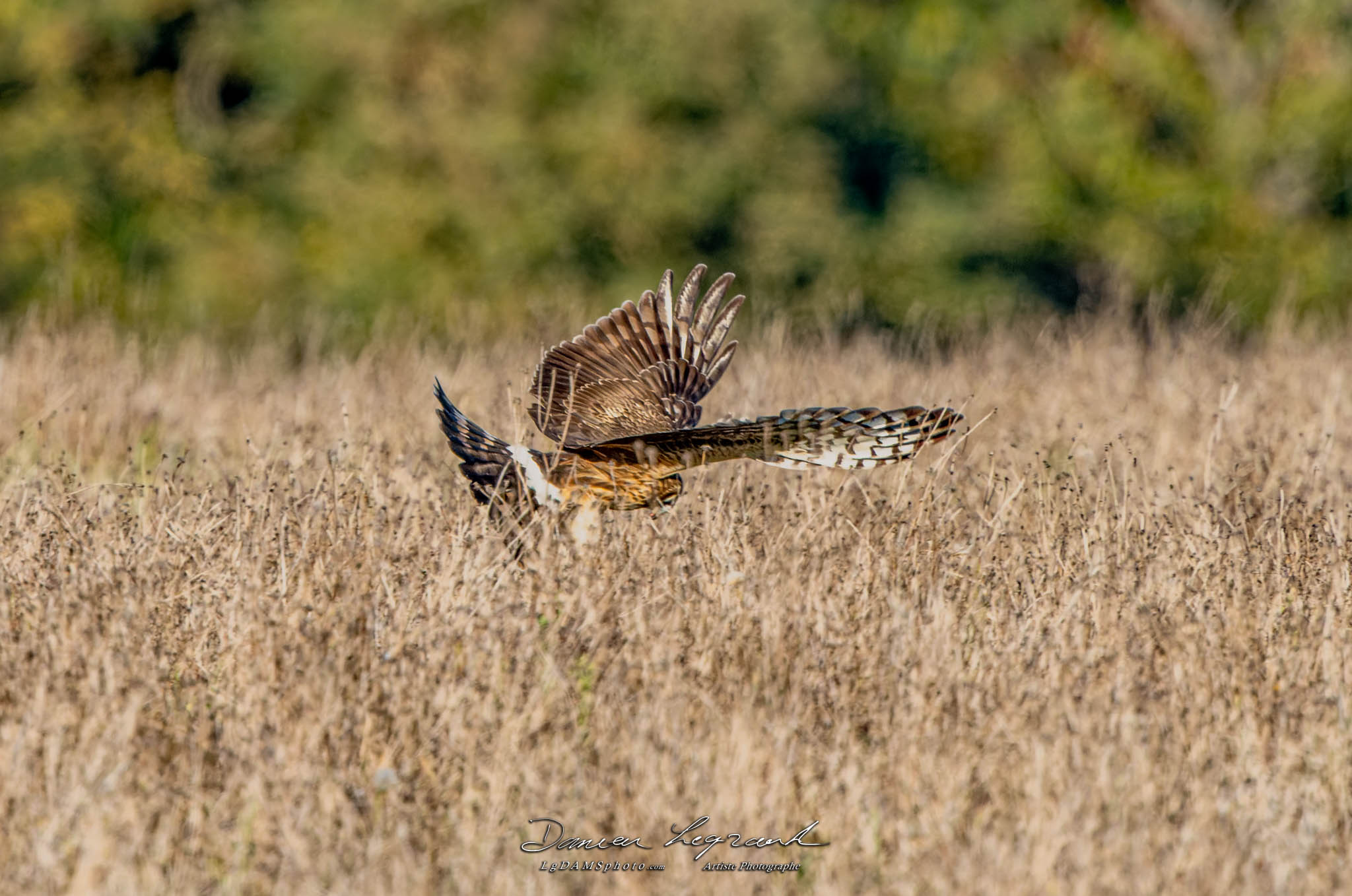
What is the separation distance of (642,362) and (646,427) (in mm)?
468

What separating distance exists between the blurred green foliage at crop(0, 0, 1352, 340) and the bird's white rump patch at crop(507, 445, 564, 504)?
944 centimetres

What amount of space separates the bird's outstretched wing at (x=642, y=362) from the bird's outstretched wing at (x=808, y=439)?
716 mm

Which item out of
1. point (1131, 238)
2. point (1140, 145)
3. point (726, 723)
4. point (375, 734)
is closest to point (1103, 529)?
point (726, 723)

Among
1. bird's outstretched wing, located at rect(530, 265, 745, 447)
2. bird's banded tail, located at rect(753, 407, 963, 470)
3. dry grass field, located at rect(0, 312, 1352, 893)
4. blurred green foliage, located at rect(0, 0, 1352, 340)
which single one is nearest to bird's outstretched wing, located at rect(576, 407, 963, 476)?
bird's banded tail, located at rect(753, 407, 963, 470)

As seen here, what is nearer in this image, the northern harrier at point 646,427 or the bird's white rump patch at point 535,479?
the northern harrier at point 646,427

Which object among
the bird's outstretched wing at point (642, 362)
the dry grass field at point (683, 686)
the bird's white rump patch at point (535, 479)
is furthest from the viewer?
the bird's outstretched wing at point (642, 362)

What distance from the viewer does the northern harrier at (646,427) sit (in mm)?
4699

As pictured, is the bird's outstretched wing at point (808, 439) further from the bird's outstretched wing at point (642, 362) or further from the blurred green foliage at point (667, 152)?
the blurred green foliage at point (667, 152)

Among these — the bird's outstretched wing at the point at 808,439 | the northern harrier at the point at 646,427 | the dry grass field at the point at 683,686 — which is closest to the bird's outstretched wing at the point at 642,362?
the northern harrier at the point at 646,427

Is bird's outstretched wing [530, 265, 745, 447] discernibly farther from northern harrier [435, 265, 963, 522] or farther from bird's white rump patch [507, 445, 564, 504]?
bird's white rump patch [507, 445, 564, 504]

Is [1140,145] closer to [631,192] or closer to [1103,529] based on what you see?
[631,192]

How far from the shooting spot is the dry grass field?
3275 millimetres

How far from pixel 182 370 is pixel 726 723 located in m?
6.01

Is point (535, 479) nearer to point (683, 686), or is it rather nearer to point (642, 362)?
point (642, 362)
